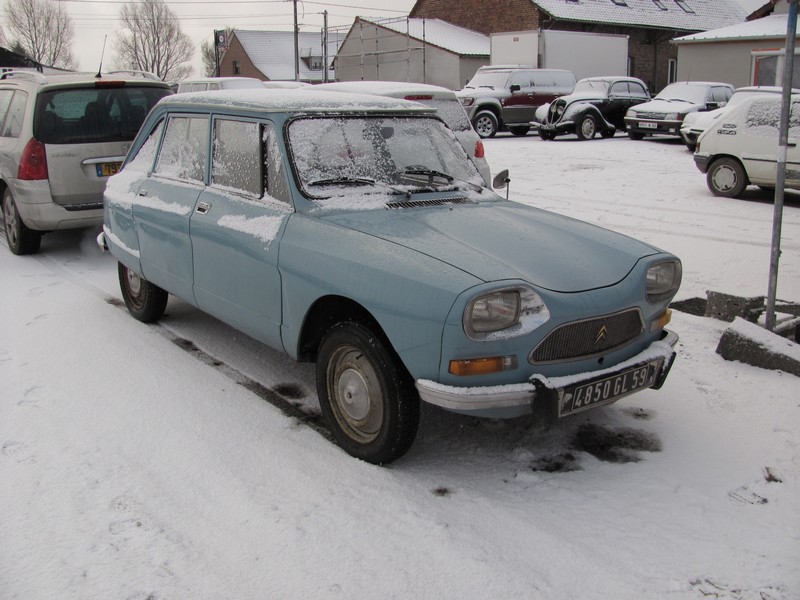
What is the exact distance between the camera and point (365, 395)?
374cm

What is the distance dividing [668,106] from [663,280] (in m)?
18.7

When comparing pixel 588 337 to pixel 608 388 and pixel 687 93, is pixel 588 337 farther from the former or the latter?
pixel 687 93

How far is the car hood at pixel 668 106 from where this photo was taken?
20625 millimetres

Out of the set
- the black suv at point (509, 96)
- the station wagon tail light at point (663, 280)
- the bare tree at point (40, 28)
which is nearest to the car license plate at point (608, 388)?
the station wagon tail light at point (663, 280)

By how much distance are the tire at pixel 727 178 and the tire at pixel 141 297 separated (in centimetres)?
895

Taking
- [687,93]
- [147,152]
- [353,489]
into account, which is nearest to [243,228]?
[353,489]

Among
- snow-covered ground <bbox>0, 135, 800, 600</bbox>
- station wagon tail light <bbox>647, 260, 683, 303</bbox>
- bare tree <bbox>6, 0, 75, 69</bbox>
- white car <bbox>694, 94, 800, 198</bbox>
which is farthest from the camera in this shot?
bare tree <bbox>6, 0, 75, 69</bbox>

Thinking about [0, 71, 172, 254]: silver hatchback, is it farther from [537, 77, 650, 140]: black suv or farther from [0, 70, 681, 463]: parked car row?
[537, 77, 650, 140]: black suv

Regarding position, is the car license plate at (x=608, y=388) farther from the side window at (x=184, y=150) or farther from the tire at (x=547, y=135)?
the tire at (x=547, y=135)

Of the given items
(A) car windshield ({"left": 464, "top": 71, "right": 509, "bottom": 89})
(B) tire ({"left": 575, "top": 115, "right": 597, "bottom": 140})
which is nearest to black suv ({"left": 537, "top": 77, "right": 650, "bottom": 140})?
(B) tire ({"left": 575, "top": 115, "right": 597, "bottom": 140})

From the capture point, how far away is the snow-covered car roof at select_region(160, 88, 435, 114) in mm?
4496

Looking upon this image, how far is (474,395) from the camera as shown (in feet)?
10.8

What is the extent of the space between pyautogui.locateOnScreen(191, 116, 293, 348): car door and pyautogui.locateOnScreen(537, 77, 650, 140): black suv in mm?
18582

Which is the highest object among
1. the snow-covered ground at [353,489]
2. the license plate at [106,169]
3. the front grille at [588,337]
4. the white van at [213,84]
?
the white van at [213,84]
